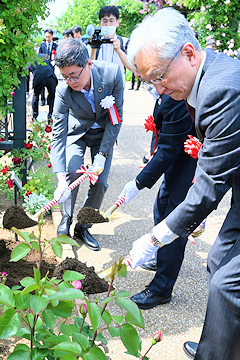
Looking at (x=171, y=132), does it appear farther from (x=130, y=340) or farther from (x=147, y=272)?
(x=130, y=340)

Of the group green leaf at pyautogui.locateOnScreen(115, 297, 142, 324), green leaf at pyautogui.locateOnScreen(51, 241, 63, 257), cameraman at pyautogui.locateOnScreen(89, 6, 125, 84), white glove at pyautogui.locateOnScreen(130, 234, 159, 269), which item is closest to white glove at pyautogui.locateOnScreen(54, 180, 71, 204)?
white glove at pyautogui.locateOnScreen(130, 234, 159, 269)

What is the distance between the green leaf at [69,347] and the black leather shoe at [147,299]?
1.78m

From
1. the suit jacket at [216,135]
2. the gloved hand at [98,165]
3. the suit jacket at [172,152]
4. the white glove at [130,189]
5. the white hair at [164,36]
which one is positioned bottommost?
the gloved hand at [98,165]

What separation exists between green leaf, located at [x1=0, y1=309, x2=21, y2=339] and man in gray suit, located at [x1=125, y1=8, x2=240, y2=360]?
0.92 meters

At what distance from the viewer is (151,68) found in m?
1.56

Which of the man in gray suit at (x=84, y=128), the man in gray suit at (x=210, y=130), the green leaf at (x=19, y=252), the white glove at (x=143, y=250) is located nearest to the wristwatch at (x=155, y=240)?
the white glove at (x=143, y=250)

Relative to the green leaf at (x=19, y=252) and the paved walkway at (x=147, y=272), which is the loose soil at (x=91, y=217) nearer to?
the paved walkway at (x=147, y=272)

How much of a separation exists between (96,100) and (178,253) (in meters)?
1.55

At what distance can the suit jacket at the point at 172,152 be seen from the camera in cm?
230

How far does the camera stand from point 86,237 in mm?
3477

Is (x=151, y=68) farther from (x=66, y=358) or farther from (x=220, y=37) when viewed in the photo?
(x=220, y=37)

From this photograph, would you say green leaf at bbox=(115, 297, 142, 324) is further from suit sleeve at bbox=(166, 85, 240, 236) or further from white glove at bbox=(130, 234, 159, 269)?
white glove at bbox=(130, 234, 159, 269)

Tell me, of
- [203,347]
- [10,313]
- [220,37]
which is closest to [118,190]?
[203,347]

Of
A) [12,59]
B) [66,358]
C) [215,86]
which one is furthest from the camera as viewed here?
[12,59]
